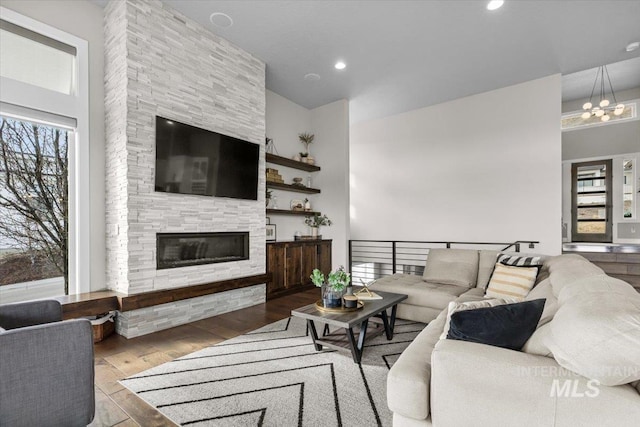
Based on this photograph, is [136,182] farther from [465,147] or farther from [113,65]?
[465,147]

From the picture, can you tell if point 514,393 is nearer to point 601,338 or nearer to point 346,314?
point 601,338

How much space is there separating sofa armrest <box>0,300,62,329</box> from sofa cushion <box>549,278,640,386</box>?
2.70m

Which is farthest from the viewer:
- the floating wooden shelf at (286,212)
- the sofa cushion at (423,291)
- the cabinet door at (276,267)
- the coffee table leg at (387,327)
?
the floating wooden shelf at (286,212)

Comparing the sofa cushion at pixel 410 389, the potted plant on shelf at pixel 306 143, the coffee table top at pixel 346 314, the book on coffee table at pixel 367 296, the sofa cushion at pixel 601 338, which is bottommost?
the coffee table top at pixel 346 314

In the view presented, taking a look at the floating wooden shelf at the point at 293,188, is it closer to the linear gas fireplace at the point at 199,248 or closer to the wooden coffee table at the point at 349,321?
the linear gas fireplace at the point at 199,248

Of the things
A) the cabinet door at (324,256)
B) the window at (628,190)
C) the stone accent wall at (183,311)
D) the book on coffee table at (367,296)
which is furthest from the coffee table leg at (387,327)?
the window at (628,190)

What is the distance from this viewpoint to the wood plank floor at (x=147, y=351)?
1.76 meters

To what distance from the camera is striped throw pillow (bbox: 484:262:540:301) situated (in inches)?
113

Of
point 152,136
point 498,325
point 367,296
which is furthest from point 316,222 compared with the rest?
point 498,325

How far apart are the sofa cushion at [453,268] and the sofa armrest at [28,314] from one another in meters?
3.57

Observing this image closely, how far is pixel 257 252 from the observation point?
429 cm

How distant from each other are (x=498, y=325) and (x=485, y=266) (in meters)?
2.59

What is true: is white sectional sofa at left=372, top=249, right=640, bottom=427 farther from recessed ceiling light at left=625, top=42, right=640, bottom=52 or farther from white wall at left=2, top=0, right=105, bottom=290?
recessed ceiling light at left=625, top=42, right=640, bottom=52

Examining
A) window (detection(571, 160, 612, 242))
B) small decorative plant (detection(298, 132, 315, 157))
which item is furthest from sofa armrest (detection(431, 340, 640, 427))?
window (detection(571, 160, 612, 242))
